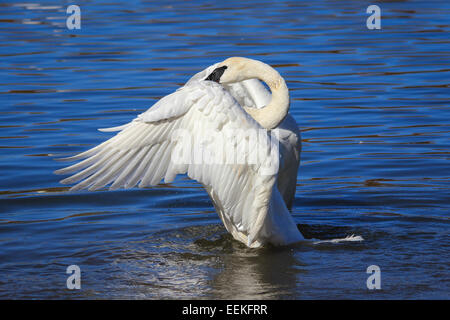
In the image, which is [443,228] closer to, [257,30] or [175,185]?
[175,185]

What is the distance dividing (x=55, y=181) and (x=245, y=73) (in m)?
3.18

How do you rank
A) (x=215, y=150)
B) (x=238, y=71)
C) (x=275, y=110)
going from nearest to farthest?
(x=215, y=150) → (x=275, y=110) → (x=238, y=71)

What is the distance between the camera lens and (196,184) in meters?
9.66

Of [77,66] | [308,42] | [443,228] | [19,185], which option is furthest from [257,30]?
[443,228]

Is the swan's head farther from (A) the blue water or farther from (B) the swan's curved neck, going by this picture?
(A) the blue water

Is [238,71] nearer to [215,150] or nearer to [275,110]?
[275,110]

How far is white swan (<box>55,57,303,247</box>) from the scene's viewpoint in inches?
255

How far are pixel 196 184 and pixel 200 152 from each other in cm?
306

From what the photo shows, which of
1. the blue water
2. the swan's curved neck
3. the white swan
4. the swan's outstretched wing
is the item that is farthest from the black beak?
the blue water

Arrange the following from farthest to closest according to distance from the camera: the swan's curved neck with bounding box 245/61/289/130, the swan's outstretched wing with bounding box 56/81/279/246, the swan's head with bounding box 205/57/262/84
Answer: the swan's head with bounding box 205/57/262/84, the swan's curved neck with bounding box 245/61/289/130, the swan's outstretched wing with bounding box 56/81/279/246

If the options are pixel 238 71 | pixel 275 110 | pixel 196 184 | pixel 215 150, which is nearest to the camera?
pixel 215 150

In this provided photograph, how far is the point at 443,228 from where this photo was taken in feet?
26.3

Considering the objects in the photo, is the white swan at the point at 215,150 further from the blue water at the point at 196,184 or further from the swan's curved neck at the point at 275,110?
the blue water at the point at 196,184

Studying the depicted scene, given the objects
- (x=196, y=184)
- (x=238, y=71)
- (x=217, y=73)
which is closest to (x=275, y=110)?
(x=238, y=71)
